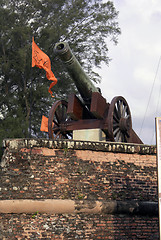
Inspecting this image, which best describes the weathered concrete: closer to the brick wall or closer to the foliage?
the brick wall

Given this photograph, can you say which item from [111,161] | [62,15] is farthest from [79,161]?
[62,15]

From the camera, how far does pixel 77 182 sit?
7.72 m

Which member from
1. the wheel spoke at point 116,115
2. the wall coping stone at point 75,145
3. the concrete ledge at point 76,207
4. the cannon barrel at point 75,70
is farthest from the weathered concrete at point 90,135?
the concrete ledge at point 76,207

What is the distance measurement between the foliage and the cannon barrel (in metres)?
7.55

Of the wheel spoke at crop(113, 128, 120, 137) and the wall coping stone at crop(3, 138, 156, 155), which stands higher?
the wheel spoke at crop(113, 128, 120, 137)

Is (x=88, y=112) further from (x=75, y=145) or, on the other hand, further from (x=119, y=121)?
(x=75, y=145)

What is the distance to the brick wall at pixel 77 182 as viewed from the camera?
24.0ft

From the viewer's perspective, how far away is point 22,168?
753 cm

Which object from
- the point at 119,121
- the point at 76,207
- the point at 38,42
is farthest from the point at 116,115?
the point at 38,42

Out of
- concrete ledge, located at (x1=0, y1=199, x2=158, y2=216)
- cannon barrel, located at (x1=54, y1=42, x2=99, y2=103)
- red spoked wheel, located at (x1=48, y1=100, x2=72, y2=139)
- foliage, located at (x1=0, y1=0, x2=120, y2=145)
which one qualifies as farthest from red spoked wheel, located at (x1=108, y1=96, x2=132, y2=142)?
foliage, located at (x1=0, y1=0, x2=120, y2=145)

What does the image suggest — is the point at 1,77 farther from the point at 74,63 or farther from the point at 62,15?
the point at 74,63

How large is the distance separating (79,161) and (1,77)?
13.2 metres

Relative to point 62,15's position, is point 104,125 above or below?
below

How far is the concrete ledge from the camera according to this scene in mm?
7175
